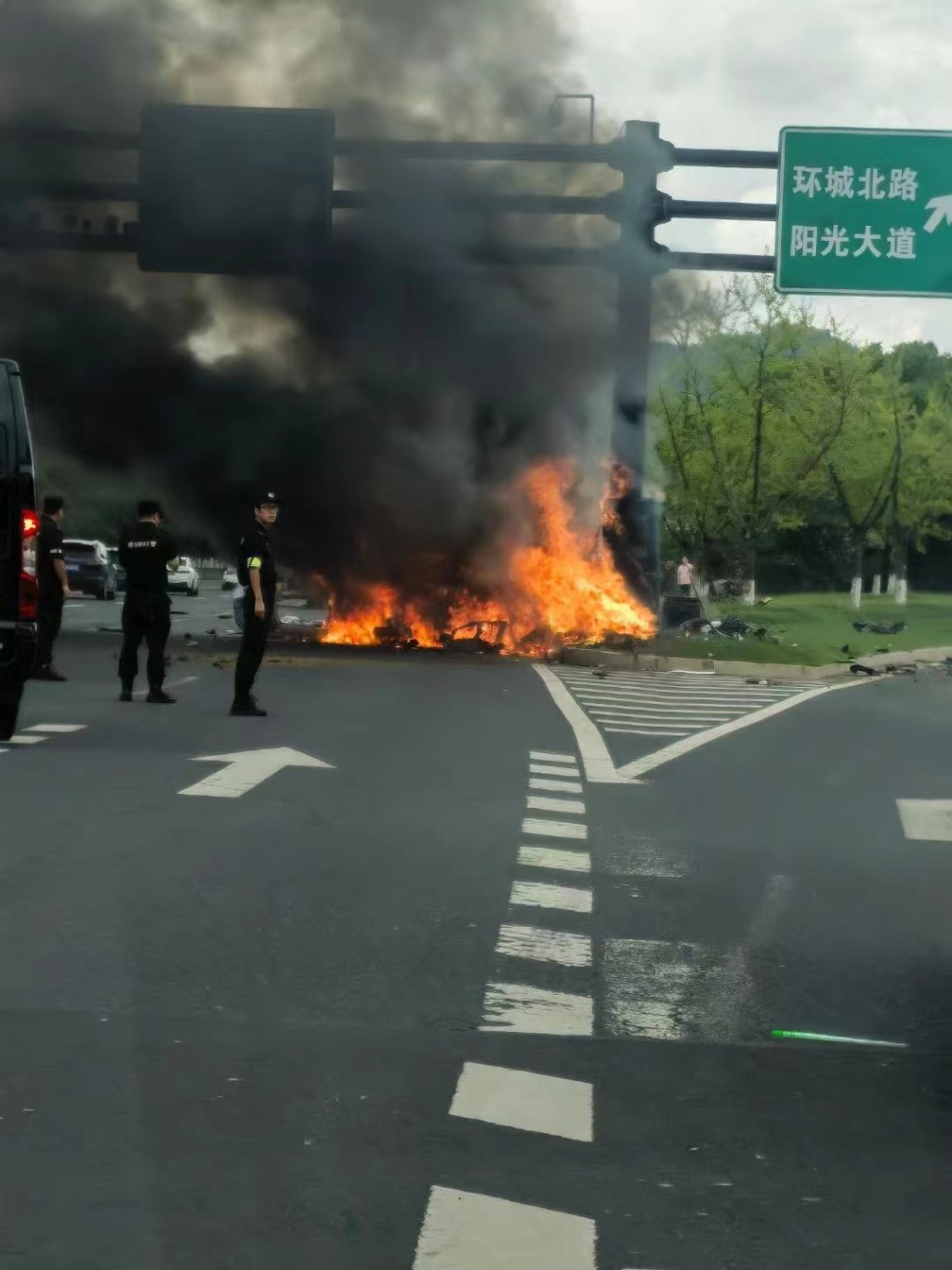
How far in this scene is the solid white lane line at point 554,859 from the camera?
988cm

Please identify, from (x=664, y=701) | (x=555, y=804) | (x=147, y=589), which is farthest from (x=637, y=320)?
(x=555, y=804)

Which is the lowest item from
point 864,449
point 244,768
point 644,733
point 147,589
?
point 644,733

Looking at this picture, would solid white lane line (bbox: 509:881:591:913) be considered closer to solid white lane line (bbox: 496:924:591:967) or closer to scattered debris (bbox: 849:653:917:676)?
solid white lane line (bbox: 496:924:591:967)

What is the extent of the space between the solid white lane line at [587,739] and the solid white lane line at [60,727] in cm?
360

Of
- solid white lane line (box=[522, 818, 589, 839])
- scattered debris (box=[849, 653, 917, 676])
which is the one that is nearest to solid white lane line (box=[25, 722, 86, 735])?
solid white lane line (box=[522, 818, 589, 839])

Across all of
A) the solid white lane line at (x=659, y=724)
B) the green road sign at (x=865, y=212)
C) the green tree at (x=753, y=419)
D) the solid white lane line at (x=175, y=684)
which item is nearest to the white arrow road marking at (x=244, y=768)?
the solid white lane line at (x=659, y=724)

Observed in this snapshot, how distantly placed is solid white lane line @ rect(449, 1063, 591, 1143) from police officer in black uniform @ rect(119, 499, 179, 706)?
13.5 metres

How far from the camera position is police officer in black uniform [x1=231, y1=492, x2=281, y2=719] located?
17453 mm

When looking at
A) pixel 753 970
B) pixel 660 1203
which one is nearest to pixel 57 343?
pixel 753 970

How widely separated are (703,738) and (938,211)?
12251 millimetres

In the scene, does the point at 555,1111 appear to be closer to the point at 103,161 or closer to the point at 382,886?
the point at 382,886

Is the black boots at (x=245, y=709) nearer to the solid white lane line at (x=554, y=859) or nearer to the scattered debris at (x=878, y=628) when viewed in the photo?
the solid white lane line at (x=554, y=859)

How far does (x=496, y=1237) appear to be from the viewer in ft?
14.7

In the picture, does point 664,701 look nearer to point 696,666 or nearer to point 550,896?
point 696,666
